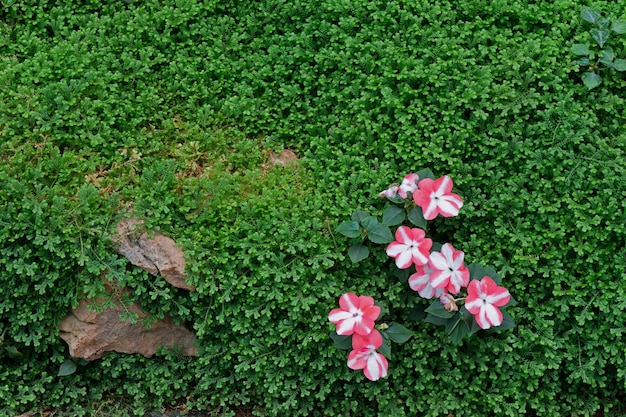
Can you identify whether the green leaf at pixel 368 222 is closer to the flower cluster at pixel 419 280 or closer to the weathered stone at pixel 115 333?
the flower cluster at pixel 419 280

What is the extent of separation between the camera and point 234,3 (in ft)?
12.7

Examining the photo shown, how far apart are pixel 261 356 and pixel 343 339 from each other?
422 mm

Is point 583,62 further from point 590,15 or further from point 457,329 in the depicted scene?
point 457,329

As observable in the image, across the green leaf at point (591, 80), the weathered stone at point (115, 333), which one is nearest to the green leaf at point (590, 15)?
the green leaf at point (591, 80)

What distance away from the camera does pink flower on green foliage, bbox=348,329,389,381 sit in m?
2.95

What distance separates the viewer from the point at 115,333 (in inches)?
131

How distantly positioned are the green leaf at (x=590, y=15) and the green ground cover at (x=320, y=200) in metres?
0.07

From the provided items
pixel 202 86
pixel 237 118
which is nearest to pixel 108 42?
pixel 202 86

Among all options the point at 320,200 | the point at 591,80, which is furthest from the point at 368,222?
the point at 591,80

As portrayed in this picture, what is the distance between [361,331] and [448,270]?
45 cm

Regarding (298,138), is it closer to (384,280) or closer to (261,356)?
(384,280)

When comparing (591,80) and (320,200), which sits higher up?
(591,80)

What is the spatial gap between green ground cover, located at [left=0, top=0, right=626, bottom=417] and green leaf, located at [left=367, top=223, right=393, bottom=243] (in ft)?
0.52

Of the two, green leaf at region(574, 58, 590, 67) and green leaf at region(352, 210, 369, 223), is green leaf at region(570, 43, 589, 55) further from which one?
green leaf at region(352, 210, 369, 223)
